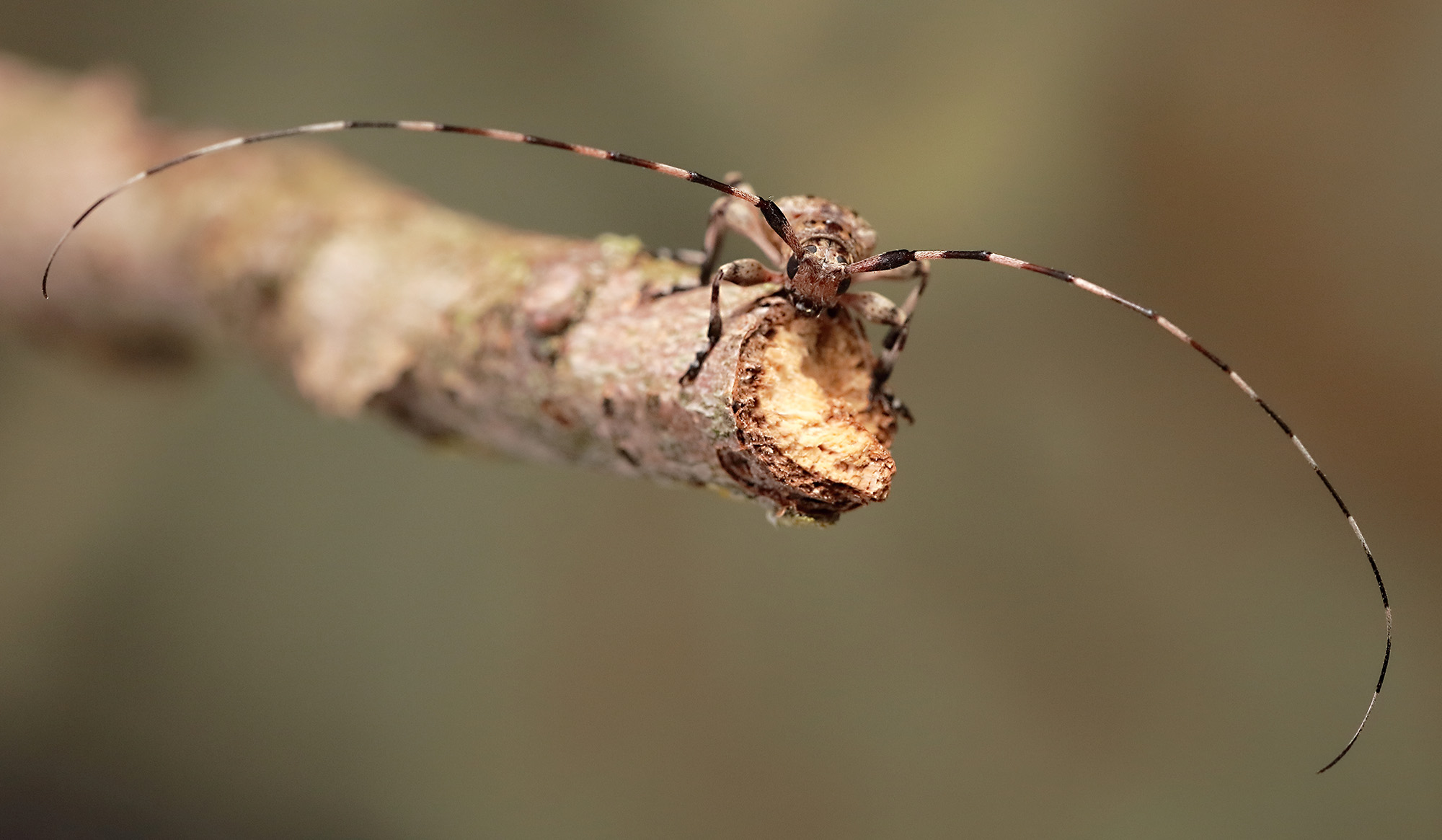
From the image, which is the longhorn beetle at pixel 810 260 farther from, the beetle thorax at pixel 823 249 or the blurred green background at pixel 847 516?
the blurred green background at pixel 847 516

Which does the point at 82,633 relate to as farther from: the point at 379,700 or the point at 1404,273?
the point at 1404,273

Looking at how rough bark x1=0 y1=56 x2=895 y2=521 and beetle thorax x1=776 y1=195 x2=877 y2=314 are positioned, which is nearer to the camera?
rough bark x1=0 y1=56 x2=895 y2=521

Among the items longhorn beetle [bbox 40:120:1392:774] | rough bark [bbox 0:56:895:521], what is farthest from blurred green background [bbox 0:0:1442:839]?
longhorn beetle [bbox 40:120:1392:774]

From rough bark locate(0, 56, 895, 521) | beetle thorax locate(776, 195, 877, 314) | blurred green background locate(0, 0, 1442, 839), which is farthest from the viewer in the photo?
blurred green background locate(0, 0, 1442, 839)

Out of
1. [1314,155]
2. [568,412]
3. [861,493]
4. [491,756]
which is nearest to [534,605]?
[491,756]

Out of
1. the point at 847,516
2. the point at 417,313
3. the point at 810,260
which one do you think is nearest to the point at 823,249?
the point at 810,260

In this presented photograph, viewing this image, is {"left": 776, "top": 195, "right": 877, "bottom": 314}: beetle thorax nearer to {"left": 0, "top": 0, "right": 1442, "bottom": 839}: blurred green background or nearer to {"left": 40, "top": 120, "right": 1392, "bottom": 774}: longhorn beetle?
{"left": 40, "top": 120, "right": 1392, "bottom": 774}: longhorn beetle

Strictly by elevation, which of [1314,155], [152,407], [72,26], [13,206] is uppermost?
[72,26]
